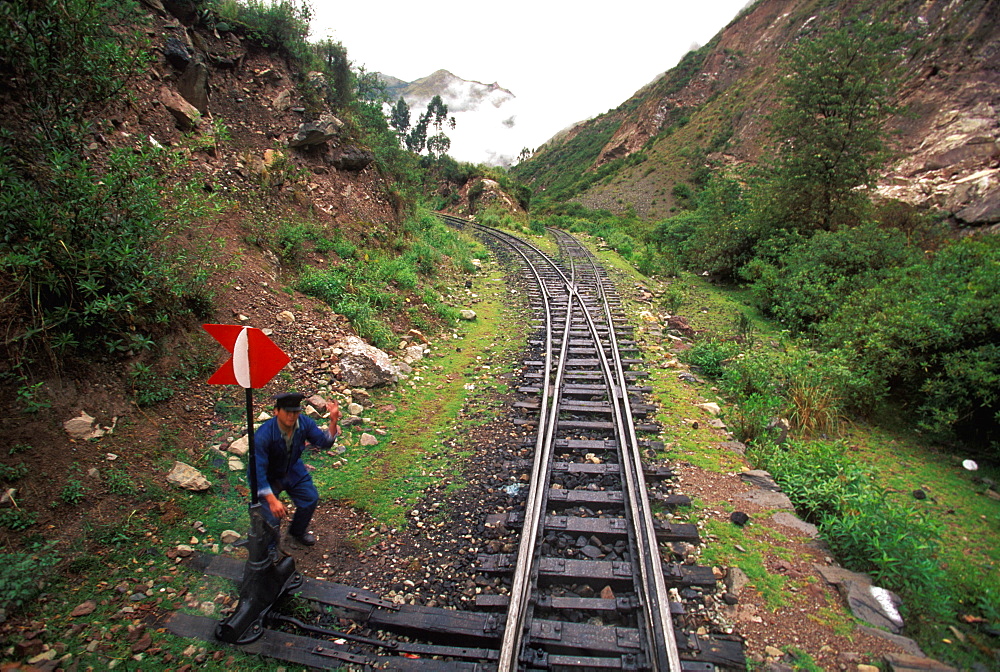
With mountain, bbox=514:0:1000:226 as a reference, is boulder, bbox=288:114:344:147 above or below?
below

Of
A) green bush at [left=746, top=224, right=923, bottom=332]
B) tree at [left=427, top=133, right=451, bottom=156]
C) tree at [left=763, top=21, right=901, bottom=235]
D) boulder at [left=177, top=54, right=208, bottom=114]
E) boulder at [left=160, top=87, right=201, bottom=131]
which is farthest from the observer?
tree at [left=427, top=133, right=451, bottom=156]

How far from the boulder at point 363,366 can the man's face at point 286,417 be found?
2817mm

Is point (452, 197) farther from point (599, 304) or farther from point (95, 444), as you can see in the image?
point (95, 444)

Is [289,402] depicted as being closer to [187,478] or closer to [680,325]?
[187,478]

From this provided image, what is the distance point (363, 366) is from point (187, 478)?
2775mm

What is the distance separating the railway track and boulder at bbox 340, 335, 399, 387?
2.53 m

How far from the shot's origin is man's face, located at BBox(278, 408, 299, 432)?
335 cm

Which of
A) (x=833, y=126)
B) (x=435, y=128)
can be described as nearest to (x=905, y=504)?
(x=833, y=126)

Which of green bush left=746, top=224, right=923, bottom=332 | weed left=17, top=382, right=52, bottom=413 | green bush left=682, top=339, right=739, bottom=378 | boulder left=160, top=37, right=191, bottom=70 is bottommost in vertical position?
green bush left=682, top=339, right=739, bottom=378

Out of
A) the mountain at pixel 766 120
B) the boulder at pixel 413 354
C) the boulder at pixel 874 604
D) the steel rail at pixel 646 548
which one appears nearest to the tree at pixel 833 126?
the mountain at pixel 766 120

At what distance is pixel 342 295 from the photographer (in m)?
7.78

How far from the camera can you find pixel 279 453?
3.49m

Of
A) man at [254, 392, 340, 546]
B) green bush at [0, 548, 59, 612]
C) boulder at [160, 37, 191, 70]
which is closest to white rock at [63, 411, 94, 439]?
green bush at [0, 548, 59, 612]

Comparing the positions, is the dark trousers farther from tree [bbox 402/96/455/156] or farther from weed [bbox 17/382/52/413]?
tree [bbox 402/96/455/156]
